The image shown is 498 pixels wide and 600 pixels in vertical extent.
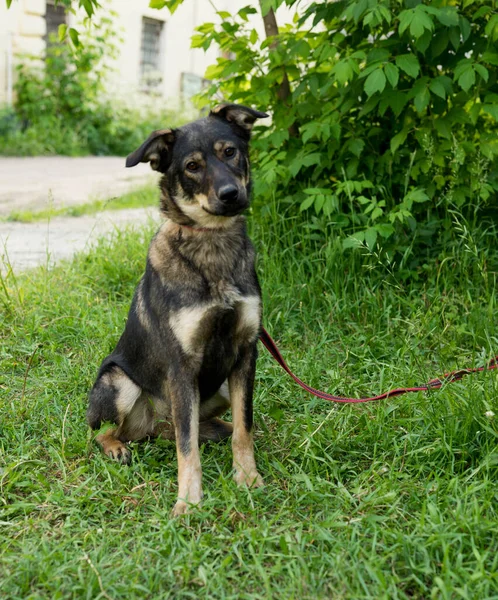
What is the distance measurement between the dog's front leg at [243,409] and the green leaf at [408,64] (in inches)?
75.3

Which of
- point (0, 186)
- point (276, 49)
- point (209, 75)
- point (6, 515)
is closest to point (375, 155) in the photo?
point (276, 49)

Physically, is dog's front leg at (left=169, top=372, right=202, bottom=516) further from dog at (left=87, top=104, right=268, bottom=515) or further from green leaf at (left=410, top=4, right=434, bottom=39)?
green leaf at (left=410, top=4, right=434, bottom=39)

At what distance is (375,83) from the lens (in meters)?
3.62

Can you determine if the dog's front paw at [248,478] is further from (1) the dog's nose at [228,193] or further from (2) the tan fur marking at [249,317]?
(1) the dog's nose at [228,193]

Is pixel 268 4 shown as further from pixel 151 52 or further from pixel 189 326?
pixel 151 52

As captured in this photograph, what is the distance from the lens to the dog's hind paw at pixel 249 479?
2793 millimetres

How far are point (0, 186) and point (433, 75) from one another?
21.4ft

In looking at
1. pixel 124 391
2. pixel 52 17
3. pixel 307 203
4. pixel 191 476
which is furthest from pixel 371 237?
pixel 52 17

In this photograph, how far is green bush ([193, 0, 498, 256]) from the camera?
12.7 ft

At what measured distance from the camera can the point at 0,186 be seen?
29.2 ft

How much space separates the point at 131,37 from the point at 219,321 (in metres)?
15.2

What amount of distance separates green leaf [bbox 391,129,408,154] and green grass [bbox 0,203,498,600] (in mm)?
762

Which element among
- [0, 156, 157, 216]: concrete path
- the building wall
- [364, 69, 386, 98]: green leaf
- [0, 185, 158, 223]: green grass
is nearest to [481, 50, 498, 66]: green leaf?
[364, 69, 386, 98]: green leaf

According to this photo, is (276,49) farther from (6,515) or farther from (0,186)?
(0,186)
